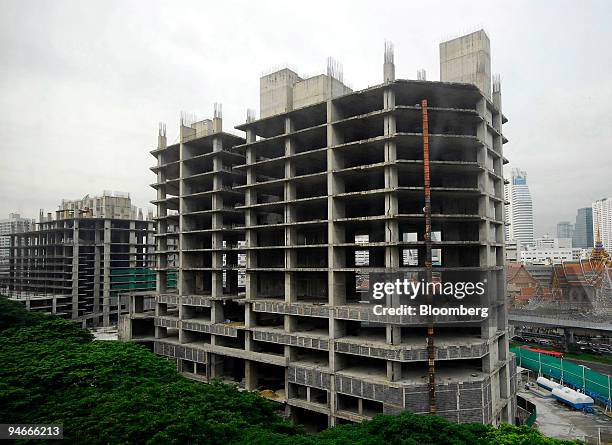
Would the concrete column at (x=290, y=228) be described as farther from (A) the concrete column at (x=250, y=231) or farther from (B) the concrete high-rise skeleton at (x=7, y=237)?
(B) the concrete high-rise skeleton at (x=7, y=237)

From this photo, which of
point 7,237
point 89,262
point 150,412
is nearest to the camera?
point 150,412

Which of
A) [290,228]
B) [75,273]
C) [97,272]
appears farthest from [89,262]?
[290,228]

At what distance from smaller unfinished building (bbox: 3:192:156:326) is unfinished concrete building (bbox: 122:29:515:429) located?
47408 mm

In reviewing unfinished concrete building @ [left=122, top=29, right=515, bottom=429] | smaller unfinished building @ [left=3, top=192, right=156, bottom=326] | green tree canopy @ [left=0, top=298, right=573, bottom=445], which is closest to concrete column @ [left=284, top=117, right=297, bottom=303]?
unfinished concrete building @ [left=122, top=29, right=515, bottom=429]

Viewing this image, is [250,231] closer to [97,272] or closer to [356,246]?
[356,246]

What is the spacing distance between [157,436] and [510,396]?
35236mm

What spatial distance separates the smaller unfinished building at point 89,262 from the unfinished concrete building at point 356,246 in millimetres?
47408

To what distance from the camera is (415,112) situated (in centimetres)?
3475

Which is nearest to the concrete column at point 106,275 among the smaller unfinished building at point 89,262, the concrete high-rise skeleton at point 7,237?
the smaller unfinished building at point 89,262

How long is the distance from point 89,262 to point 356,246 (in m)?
76.9

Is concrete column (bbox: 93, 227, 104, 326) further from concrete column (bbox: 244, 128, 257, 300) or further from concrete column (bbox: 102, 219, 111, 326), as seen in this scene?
concrete column (bbox: 244, 128, 257, 300)

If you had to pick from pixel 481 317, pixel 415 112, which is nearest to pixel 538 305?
pixel 481 317

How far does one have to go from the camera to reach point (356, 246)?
35625mm

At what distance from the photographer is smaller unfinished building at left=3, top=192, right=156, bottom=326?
289 feet
